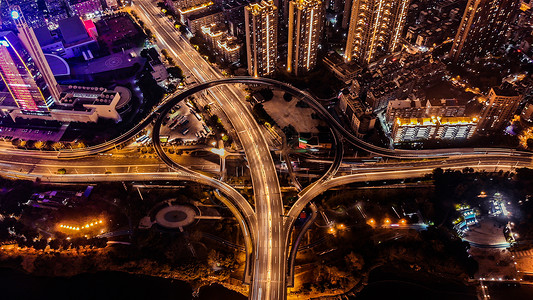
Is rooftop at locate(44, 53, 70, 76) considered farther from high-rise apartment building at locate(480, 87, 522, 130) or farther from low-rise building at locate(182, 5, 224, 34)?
high-rise apartment building at locate(480, 87, 522, 130)

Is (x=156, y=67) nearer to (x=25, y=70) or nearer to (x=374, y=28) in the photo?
(x=25, y=70)

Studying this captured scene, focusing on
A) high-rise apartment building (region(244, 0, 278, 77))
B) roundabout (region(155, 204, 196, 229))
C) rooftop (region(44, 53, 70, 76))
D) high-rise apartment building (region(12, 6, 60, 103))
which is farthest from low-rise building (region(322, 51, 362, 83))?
rooftop (region(44, 53, 70, 76))

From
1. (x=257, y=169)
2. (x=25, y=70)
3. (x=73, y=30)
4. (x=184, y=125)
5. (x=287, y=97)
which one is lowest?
(x=257, y=169)

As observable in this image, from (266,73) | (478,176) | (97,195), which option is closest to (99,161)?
(97,195)

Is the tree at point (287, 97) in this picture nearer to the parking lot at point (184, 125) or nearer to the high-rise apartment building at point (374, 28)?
the parking lot at point (184, 125)

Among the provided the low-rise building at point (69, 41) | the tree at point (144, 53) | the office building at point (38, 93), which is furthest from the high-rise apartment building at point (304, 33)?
the low-rise building at point (69, 41)

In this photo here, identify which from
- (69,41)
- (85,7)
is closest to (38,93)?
(69,41)
